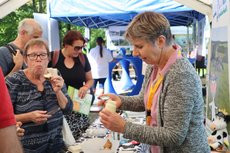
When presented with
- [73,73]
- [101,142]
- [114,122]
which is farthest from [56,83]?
[73,73]

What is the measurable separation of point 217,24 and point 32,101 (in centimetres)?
163

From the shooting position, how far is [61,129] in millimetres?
2285

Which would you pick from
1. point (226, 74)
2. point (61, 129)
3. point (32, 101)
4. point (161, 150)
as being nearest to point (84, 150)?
point (61, 129)

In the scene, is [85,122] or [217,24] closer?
[217,24]

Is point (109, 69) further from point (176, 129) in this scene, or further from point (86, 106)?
point (176, 129)

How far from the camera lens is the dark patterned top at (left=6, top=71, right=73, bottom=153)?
2094 millimetres

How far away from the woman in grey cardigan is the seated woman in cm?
77

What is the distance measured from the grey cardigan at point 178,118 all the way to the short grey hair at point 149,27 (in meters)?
0.14

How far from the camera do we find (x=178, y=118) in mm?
1399

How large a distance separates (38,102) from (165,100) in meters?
0.98

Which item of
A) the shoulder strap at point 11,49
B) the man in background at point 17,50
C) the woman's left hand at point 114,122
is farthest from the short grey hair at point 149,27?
the shoulder strap at point 11,49

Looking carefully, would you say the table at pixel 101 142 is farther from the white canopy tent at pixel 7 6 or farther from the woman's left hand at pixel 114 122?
the white canopy tent at pixel 7 6

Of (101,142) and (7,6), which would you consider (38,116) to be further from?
(7,6)

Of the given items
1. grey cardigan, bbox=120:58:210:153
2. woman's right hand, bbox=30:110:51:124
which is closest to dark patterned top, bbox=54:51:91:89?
woman's right hand, bbox=30:110:51:124
